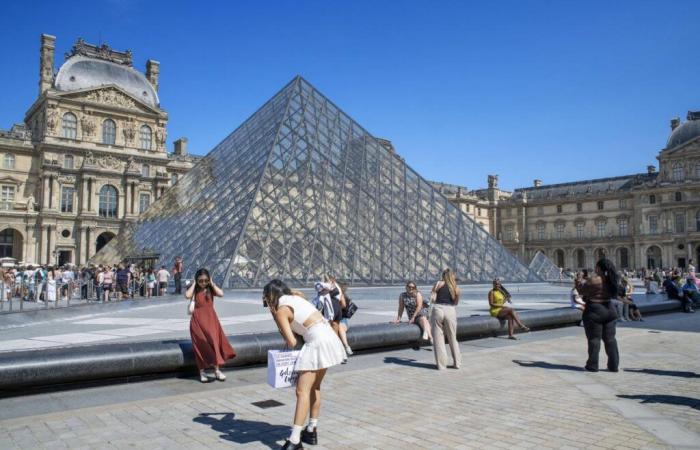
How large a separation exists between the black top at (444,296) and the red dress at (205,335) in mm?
2487

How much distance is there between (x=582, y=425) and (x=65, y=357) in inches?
169

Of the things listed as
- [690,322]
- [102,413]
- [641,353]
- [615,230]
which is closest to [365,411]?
[102,413]

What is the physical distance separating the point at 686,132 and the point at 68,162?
5916 centimetres

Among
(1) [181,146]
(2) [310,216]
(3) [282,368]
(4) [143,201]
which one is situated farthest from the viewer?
(1) [181,146]

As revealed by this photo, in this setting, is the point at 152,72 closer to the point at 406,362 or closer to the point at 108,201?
the point at 108,201

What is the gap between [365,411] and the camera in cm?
421

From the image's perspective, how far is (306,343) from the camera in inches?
134

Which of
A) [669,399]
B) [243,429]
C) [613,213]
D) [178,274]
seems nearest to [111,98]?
[178,274]

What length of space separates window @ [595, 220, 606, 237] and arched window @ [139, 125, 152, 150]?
163ft

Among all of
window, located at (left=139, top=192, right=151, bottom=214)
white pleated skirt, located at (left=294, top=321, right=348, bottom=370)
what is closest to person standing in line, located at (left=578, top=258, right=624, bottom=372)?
white pleated skirt, located at (left=294, top=321, right=348, bottom=370)

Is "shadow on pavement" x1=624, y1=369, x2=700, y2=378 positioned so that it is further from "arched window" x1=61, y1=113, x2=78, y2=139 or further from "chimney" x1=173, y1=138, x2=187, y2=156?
"chimney" x1=173, y1=138, x2=187, y2=156

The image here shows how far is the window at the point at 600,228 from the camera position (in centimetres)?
6244

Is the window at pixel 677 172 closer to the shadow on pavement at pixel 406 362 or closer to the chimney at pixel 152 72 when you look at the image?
the chimney at pixel 152 72

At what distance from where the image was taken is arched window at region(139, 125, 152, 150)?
45.1 metres
